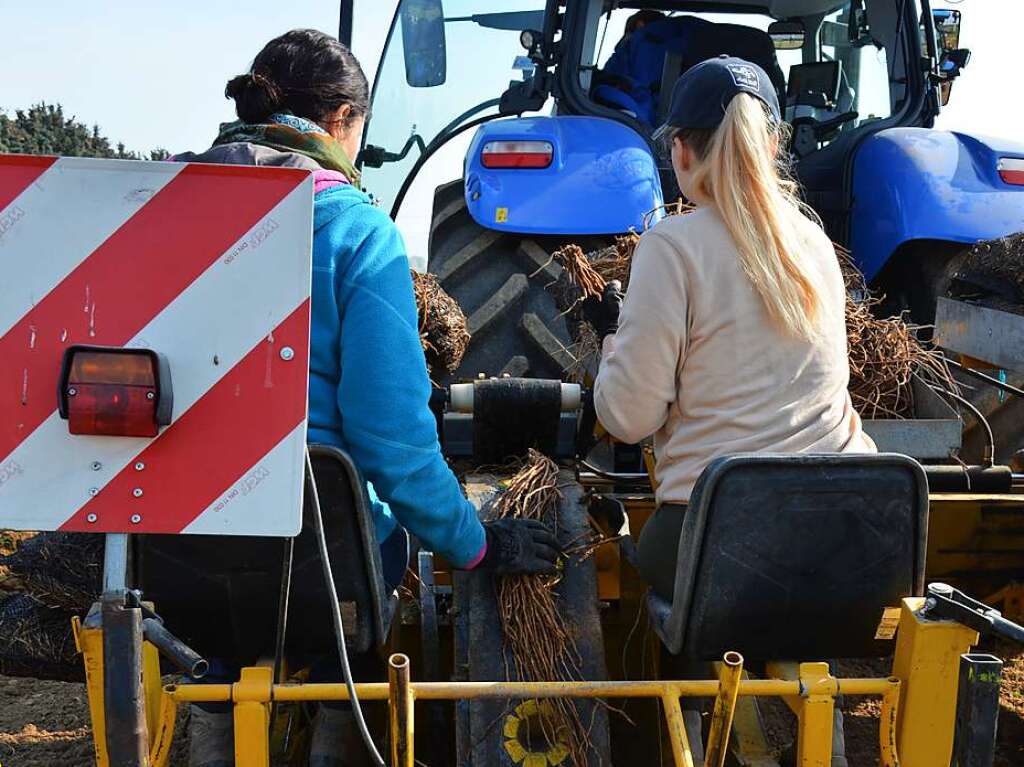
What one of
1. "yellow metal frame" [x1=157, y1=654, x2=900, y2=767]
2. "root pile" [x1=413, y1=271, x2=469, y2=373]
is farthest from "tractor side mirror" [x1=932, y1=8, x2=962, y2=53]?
"yellow metal frame" [x1=157, y1=654, x2=900, y2=767]

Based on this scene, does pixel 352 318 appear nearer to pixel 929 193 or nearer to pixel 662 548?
pixel 662 548

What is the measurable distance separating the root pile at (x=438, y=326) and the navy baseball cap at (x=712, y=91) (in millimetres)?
1164

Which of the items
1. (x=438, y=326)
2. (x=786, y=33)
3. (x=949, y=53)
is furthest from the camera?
(x=786, y=33)

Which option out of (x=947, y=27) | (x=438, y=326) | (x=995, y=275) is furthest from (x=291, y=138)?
(x=947, y=27)

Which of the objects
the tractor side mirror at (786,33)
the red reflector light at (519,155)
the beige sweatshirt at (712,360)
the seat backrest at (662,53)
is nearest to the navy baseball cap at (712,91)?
the beige sweatshirt at (712,360)

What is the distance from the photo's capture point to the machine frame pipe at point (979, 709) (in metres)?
1.74

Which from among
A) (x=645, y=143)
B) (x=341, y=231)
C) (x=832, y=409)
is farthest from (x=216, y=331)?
(x=645, y=143)

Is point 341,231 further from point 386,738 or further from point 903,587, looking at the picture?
point 386,738

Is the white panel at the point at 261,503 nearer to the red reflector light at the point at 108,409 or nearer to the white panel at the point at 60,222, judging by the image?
the red reflector light at the point at 108,409

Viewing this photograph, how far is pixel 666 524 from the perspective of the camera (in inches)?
87.5

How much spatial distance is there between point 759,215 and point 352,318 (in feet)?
2.48

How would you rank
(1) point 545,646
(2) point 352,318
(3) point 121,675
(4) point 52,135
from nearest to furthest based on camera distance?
(3) point 121,675 < (2) point 352,318 < (1) point 545,646 < (4) point 52,135

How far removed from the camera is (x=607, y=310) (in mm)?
2676

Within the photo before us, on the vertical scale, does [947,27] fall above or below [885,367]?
above
